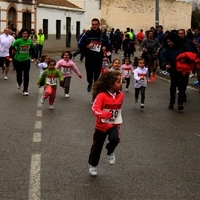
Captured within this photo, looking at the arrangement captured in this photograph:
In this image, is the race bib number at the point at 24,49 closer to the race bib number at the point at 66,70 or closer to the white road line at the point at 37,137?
the race bib number at the point at 66,70

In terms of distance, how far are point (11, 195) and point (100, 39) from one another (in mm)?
8027

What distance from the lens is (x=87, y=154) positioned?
8273 millimetres

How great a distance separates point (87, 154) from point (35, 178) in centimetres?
149

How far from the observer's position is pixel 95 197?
6.21 meters

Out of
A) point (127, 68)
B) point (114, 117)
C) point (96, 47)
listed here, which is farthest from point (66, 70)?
point (114, 117)

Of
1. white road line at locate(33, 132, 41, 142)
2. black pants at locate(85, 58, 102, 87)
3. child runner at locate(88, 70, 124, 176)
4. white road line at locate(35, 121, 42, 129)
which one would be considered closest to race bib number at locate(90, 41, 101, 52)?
black pants at locate(85, 58, 102, 87)

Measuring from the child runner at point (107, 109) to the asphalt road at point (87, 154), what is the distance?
0.36m

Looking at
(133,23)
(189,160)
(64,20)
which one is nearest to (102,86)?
(189,160)

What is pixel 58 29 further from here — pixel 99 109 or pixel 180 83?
pixel 99 109

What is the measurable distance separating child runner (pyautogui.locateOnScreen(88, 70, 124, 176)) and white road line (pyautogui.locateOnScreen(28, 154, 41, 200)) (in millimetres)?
679

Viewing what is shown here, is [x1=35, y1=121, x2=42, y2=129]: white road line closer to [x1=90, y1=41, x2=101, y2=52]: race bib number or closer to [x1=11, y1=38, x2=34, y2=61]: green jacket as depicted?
[x1=90, y1=41, x2=101, y2=52]: race bib number

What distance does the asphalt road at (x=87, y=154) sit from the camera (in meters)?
6.46

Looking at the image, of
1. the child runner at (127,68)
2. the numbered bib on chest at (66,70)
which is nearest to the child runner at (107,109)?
the numbered bib on chest at (66,70)

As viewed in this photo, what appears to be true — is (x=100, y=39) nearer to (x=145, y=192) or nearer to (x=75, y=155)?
(x=75, y=155)
